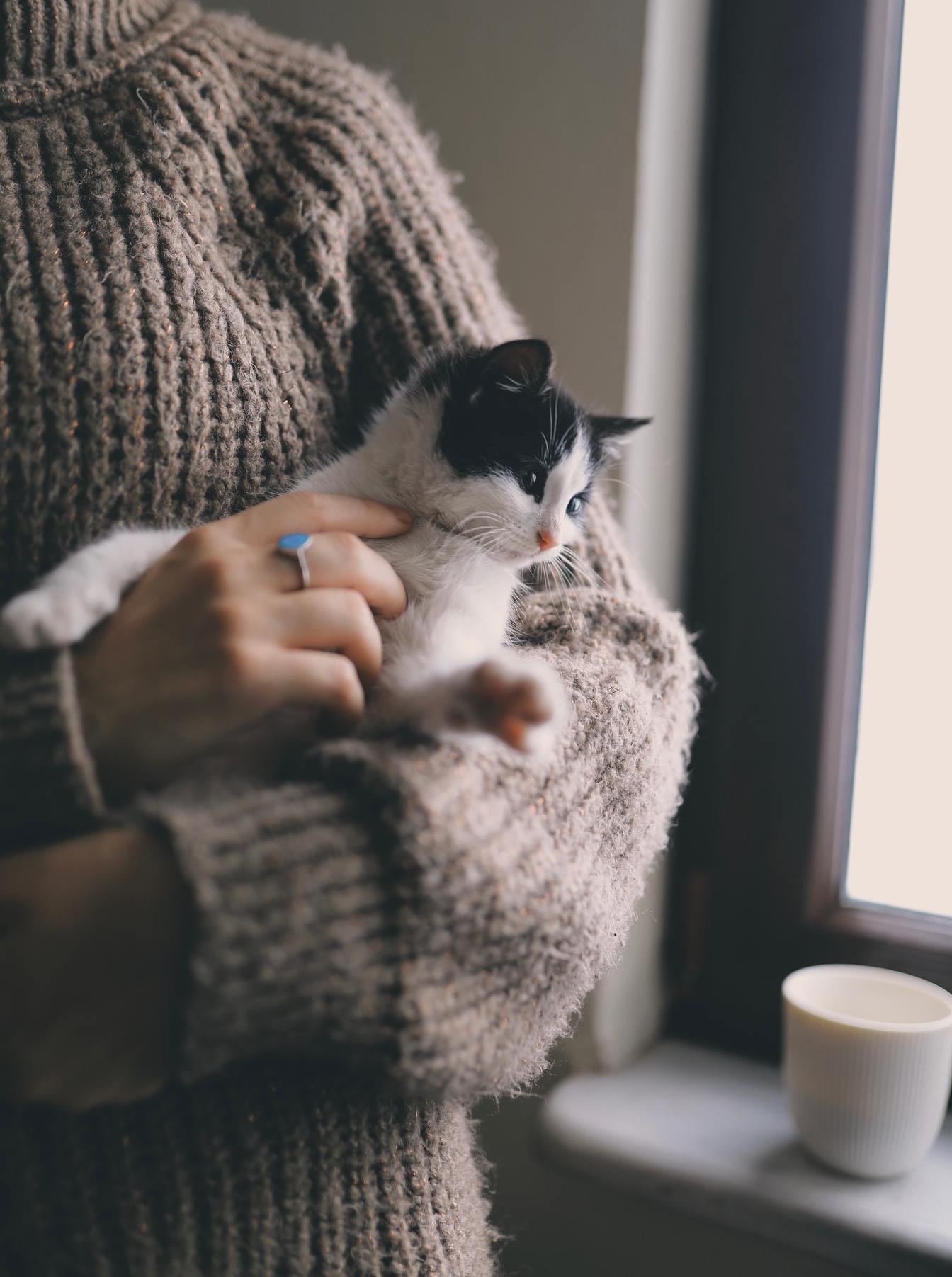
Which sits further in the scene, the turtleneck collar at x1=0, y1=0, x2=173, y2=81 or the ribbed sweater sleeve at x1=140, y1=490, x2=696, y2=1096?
the turtleneck collar at x1=0, y1=0, x2=173, y2=81

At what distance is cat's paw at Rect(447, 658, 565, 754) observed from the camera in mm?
460

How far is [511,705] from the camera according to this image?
1.54 feet

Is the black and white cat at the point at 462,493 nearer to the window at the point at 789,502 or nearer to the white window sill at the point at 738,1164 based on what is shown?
the window at the point at 789,502

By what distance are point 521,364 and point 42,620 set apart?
1.41 feet

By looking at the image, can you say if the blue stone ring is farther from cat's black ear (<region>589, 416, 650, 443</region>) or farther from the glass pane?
the glass pane

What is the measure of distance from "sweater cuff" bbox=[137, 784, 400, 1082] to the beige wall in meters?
0.74

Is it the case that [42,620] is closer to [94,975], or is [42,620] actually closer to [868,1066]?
[94,975]

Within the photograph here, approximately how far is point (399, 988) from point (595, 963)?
0.65 ft

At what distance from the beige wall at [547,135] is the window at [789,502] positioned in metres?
0.17

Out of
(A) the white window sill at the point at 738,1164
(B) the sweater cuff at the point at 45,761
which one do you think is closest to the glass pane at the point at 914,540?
(A) the white window sill at the point at 738,1164

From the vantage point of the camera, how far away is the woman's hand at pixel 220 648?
0.50 meters

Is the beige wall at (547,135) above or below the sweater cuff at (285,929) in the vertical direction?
above

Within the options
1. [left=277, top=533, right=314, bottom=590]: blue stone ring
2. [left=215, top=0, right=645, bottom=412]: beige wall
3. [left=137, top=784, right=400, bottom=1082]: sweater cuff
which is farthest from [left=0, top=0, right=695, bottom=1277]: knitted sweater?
[left=215, top=0, right=645, bottom=412]: beige wall

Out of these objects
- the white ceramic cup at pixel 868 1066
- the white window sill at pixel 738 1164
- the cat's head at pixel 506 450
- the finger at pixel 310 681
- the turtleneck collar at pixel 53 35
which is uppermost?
the turtleneck collar at pixel 53 35
